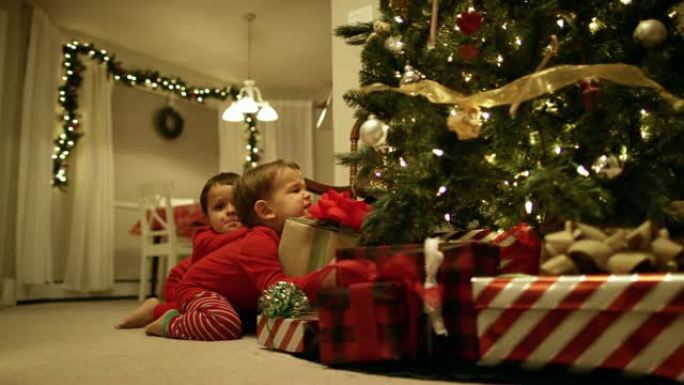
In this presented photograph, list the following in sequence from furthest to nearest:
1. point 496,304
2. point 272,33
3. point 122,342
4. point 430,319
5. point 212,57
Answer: point 212,57
point 272,33
point 122,342
point 430,319
point 496,304

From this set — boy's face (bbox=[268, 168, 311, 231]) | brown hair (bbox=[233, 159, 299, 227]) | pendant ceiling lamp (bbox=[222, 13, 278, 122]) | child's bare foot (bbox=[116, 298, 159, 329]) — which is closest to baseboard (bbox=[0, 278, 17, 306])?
pendant ceiling lamp (bbox=[222, 13, 278, 122])

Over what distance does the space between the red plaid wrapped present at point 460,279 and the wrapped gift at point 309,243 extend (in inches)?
20.4

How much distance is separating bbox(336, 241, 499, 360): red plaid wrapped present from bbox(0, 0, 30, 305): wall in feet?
12.6

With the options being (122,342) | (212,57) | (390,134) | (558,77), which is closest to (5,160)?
(212,57)

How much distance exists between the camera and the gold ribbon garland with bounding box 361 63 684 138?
1.03 m

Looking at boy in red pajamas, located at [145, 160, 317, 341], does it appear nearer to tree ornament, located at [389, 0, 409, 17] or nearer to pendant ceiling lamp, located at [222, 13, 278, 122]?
tree ornament, located at [389, 0, 409, 17]

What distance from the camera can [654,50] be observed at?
43.8 inches

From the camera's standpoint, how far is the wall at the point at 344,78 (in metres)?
2.81

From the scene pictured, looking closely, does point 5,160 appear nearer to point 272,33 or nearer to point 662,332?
point 272,33

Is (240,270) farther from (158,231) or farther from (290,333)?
(158,231)

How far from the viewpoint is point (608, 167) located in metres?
1.00

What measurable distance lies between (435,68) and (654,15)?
440 mm

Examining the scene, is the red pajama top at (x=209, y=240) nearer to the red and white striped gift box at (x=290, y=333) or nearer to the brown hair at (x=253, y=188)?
the brown hair at (x=253, y=188)

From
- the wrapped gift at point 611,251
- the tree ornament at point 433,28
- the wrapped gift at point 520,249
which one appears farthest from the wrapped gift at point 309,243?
the wrapped gift at point 611,251
